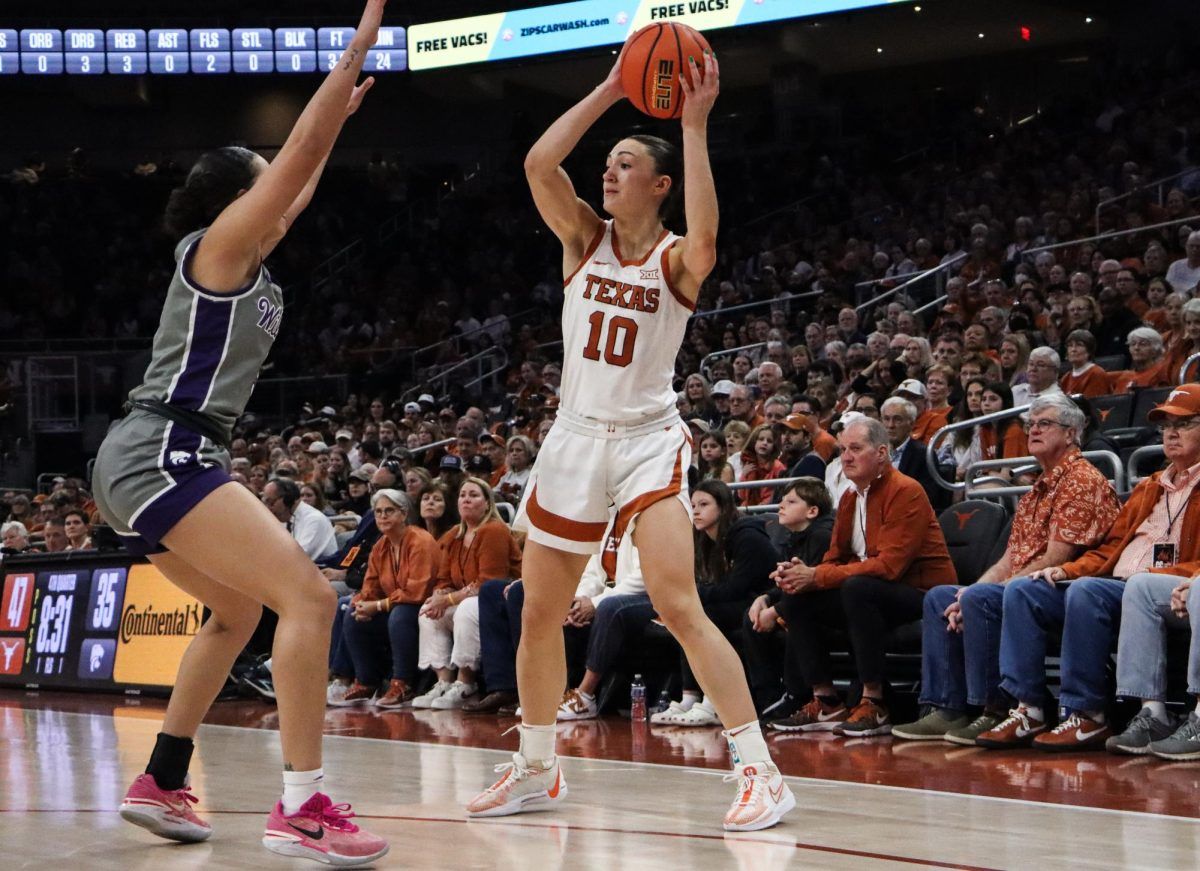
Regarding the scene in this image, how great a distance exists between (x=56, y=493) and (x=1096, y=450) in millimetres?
10396

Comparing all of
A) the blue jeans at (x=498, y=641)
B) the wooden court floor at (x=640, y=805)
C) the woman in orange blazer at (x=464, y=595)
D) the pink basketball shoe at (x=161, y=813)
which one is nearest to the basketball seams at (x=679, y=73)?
the wooden court floor at (x=640, y=805)

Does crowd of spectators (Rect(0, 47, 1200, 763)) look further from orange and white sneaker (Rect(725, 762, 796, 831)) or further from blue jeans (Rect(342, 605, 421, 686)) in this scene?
orange and white sneaker (Rect(725, 762, 796, 831))

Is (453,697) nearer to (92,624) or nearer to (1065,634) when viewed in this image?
(92,624)

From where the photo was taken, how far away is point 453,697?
335 inches

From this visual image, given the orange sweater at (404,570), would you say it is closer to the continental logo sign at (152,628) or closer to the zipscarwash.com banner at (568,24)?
the continental logo sign at (152,628)

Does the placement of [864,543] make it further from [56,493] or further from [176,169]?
[176,169]

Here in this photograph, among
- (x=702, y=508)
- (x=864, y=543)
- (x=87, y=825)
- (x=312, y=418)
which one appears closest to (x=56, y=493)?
(x=312, y=418)

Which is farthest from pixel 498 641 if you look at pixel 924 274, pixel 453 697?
pixel 924 274

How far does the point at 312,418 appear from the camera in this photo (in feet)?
66.0

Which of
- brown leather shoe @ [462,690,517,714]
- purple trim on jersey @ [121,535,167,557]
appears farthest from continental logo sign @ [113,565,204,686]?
purple trim on jersey @ [121,535,167,557]

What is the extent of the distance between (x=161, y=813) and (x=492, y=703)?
15.0 feet

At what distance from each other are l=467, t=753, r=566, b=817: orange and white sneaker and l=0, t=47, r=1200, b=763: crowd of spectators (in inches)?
95.7

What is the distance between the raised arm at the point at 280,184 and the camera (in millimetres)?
3580

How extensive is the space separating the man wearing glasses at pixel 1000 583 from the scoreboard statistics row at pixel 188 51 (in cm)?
1876
